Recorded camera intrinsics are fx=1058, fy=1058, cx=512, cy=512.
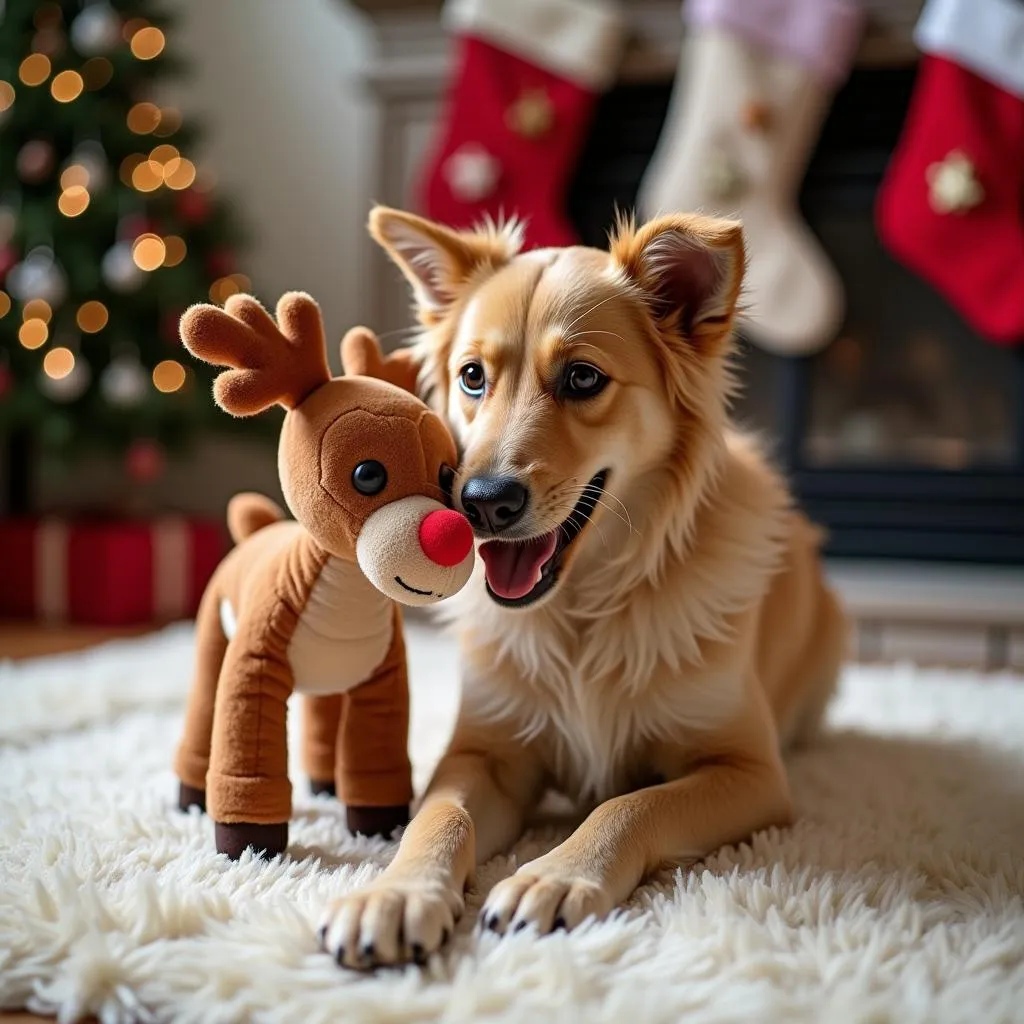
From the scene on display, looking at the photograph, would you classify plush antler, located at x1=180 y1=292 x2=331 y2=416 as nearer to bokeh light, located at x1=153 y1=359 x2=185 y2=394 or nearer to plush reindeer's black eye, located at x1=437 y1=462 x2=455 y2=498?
plush reindeer's black eye, located at x1=437 y1=462 x2=455 y2=498

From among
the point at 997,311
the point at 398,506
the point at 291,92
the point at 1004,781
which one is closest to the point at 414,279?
the point at 398,506

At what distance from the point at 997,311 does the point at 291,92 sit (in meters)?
2.97

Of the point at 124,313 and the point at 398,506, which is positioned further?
the point at 124,313

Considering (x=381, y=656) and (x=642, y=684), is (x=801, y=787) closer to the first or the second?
(x=642, y=684)

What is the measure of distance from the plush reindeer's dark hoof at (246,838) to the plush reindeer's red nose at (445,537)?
15.6 inches

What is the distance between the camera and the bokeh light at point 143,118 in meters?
3.70

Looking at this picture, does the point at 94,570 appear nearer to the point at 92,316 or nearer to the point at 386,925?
the point at 92,316

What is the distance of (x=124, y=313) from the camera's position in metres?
3.66

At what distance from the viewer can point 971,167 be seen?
3.18 meters

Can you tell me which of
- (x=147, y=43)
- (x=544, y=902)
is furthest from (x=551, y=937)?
(x=147, y=43)

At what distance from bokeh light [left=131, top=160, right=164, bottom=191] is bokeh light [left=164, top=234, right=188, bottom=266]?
0.18 meters

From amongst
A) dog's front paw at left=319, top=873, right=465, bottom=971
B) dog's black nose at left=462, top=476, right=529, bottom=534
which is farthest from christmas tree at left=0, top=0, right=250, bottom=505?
dog's front paw at left=319, top=873, right=465, bottom=971

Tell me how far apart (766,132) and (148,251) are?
209cm

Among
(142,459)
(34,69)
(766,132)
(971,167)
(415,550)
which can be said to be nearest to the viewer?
(415,550)
